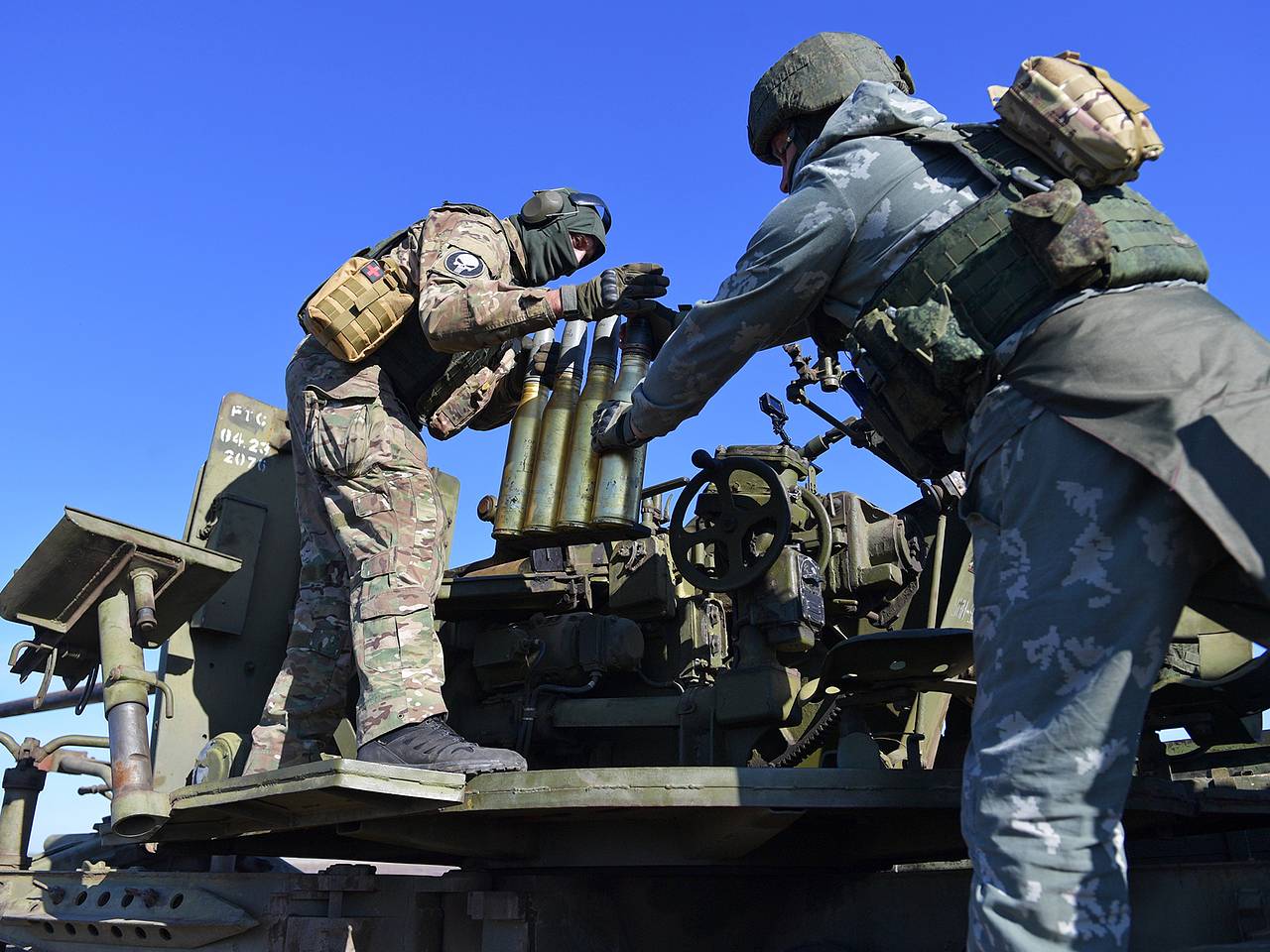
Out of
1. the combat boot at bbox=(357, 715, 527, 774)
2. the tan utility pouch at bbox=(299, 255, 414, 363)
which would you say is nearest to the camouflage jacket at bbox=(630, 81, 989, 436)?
the combat boot at bbox=(357, 715, 527, 774)

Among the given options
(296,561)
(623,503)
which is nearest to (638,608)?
(623,503)

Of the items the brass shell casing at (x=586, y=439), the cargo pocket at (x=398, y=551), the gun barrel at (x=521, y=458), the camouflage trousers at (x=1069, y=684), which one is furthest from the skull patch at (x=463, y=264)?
the camouflage trousers at (x=1069, y=684)

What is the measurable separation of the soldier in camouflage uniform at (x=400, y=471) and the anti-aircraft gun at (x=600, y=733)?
335mm

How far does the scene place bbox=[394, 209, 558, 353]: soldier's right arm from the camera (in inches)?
158

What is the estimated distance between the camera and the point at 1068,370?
7.96 feet

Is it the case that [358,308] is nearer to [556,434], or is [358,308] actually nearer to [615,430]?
[615,430]

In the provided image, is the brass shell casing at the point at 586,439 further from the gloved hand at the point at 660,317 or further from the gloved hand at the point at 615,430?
the gloved hand at the point at 615,430

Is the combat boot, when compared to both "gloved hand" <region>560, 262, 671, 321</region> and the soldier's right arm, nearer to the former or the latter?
the soldier's right arm

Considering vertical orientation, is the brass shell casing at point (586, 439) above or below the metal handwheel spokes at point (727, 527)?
above

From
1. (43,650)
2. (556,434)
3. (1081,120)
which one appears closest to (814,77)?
(1081,120)

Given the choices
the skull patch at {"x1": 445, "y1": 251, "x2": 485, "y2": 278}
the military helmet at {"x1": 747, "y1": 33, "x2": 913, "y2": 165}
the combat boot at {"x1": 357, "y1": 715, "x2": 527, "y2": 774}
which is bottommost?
the combat boot at {"x1": 357, "y1": 715, "x2": 527, "y2": 774}

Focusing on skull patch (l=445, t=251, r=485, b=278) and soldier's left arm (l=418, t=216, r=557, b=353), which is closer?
soldier's left arm (l=418, t=216, r=557, b=353)

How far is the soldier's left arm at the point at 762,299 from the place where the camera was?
116 inches

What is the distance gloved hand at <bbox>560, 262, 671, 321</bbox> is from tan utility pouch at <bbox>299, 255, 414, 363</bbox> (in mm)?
613
